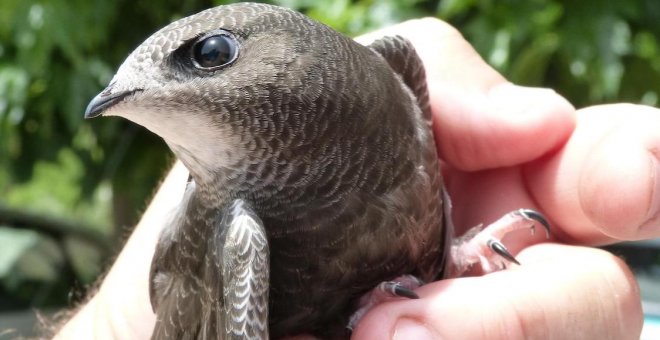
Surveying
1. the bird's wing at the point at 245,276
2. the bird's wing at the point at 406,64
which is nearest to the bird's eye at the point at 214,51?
the bird's wing at the point at 245,276

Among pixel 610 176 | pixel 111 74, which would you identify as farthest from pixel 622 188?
pixel 111 74

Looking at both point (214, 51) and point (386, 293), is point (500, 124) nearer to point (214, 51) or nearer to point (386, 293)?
point (386, 293)

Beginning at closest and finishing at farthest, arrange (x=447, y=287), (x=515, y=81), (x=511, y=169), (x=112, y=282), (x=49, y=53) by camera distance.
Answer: (x=447, y=287) < (x=511, y=169) < (x=112, y=282) < (x=515, y=81) < (x=49, y=53)

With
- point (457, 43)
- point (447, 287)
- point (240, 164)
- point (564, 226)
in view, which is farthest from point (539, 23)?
point (240, 164)

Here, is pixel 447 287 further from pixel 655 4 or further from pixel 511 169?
pixel 655 4

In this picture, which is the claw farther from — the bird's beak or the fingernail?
the bird's beak

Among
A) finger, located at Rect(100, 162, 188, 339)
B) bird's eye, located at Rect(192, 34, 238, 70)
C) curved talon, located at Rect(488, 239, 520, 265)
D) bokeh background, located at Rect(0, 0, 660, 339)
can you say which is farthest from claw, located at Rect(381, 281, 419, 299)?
bokeh background, located at Rect(0, 0, 660, 339)

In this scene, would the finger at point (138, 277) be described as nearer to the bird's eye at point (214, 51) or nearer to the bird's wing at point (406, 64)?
the bird's wing at point (406, 64)
